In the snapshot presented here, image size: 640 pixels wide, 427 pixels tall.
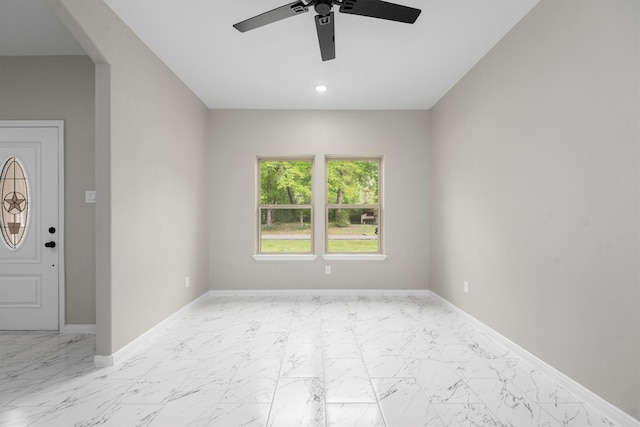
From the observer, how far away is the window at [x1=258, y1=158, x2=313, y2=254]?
4965mm

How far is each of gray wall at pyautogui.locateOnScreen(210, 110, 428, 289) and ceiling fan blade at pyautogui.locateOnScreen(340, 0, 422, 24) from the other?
103 inches

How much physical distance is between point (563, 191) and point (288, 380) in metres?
2.38

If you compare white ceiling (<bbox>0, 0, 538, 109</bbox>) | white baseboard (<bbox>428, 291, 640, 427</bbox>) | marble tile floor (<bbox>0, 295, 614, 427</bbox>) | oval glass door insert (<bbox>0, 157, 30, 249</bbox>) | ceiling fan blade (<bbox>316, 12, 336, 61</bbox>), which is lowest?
marble tile floor (<bbox>0, 295, 614, 427</bbox>)

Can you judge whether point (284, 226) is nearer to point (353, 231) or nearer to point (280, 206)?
point (280, 206)

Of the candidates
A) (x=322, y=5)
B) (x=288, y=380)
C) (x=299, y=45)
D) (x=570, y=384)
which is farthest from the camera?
(x=299, y=45)

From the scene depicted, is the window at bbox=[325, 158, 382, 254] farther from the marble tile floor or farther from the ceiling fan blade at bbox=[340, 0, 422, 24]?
the ceiling fan blade at bbox=[340, 0, 422, 24]

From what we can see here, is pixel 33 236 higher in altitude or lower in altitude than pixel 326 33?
lower

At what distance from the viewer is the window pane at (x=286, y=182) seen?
196 inches

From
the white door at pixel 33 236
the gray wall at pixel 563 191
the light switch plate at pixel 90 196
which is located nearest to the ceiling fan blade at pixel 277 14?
the gray wall at pixel 563 191

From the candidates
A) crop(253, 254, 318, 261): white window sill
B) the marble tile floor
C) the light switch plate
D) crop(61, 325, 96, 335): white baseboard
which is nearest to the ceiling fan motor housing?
the marble tile floor

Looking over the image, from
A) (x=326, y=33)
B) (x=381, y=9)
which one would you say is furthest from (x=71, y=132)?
(x=381, y=9)

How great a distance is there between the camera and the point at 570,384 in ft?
7.10

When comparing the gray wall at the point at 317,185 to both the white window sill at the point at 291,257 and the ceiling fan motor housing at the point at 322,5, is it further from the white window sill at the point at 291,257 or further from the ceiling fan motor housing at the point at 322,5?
the ceiling fan motor housing at the point at 322,5

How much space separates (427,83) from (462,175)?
3.99 feet
